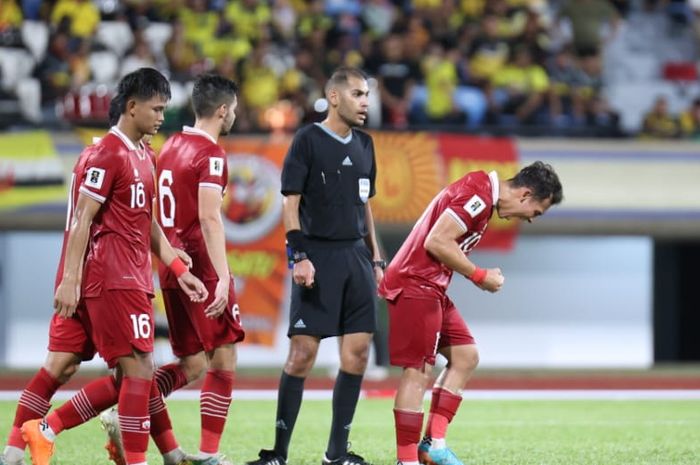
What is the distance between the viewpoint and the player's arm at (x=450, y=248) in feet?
23.0

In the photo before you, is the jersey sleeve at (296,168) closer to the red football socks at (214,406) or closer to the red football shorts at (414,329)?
the red football shorts at (414,329)

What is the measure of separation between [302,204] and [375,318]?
2.54ft

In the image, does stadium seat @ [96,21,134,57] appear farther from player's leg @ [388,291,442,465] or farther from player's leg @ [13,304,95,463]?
player's leg @ [13,304,95,463]

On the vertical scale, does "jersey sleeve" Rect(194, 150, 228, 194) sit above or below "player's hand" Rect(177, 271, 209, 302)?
above

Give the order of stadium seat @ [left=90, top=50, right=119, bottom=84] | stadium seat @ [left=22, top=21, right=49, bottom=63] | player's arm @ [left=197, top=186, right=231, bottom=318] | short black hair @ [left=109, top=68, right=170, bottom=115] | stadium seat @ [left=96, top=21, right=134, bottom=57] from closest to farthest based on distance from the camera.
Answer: short black hair @ [left=109, top=68, right=170, bottom=115]
player's arm @ [left=197, top=186, right=231, bottom=318]
stadium seat @ [left=90, top=50, right=119, bottom=84]
stadium seat @ [left=22, top=21, right=49, bottom=63]
stadium seat @ [left=96, top=21, right=134, bottom=57]

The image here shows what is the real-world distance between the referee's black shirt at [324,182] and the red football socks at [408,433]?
1.07 meters

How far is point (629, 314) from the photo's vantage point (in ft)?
59.8

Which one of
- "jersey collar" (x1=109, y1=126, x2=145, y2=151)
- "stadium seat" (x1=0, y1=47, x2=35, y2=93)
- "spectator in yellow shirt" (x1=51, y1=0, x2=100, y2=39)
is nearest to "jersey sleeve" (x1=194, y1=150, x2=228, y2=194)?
"jersey collar" (x1=109, y1=126, x2=145, y2=151)

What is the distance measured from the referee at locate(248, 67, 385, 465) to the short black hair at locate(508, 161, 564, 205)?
939mm

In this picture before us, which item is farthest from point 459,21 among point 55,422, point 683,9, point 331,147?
point 55,422

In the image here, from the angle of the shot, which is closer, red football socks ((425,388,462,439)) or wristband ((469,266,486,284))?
wristband ((469,266,486,284))

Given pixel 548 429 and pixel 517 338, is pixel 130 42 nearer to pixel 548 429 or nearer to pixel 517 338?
pixel 517 338

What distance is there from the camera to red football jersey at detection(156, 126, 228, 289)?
712cm

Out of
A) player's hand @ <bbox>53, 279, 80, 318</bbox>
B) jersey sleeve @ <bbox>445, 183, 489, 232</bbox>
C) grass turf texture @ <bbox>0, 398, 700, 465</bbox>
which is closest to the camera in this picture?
player's hand @ <bbox>53, 279, 80, 318</bbox>
